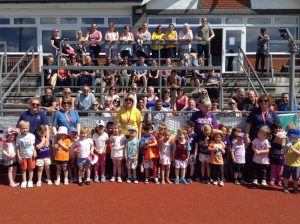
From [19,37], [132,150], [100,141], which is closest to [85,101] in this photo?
[100,141]

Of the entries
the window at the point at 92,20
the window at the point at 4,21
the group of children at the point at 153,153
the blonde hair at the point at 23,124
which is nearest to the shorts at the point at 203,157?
the group of children at the point at 153,153

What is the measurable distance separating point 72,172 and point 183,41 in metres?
6.61

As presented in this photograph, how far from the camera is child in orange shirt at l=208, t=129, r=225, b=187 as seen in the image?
773 cm

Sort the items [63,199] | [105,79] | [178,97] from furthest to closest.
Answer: [105,79]
[178,97]
[63,199]

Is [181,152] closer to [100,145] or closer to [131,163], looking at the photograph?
[131,163]

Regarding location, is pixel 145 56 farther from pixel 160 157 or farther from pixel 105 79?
pixel 160 157

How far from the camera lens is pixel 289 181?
26.4ft

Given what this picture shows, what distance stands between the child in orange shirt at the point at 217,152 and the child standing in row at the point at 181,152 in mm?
450

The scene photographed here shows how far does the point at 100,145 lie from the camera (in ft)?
25.8

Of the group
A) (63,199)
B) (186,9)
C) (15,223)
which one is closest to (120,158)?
(63,199)

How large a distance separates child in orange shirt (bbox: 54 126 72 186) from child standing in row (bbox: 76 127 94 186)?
0.74 feet

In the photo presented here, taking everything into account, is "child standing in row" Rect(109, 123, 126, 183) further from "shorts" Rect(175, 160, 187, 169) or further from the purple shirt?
the purple shirt

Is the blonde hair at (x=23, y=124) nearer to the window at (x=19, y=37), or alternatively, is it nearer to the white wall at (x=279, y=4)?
the window at (x=19, y=37)

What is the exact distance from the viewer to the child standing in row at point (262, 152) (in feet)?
25.1
